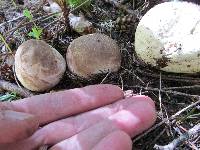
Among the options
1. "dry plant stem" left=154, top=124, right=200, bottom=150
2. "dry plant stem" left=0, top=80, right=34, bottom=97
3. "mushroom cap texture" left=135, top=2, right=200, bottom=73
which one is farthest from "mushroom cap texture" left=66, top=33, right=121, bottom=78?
"dry plant stem" left=154, top=124, right=200, bottom=150

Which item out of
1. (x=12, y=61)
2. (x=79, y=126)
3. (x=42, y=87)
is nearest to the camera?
(x=79, y=126)

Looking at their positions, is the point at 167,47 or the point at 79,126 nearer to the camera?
the point at 79,126

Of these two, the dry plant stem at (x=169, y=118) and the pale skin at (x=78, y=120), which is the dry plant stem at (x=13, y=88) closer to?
the pale skin at (x=78, y=120)

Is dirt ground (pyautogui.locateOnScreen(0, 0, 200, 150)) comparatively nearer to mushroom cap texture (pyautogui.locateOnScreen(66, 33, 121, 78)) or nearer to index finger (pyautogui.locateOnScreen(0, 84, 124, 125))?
mushroom cap texture (pyautogui.locateOnScreen(66, 33, 121, 78))

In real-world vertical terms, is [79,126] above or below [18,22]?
below

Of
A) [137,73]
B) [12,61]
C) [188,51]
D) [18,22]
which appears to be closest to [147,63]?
[137,73]

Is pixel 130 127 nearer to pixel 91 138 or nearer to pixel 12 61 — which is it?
pixel 91 138

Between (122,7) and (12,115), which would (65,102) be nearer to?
(12,115)

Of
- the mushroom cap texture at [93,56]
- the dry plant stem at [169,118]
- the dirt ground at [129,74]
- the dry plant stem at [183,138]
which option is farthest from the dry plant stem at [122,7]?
the dry plant stem at [183,138]
